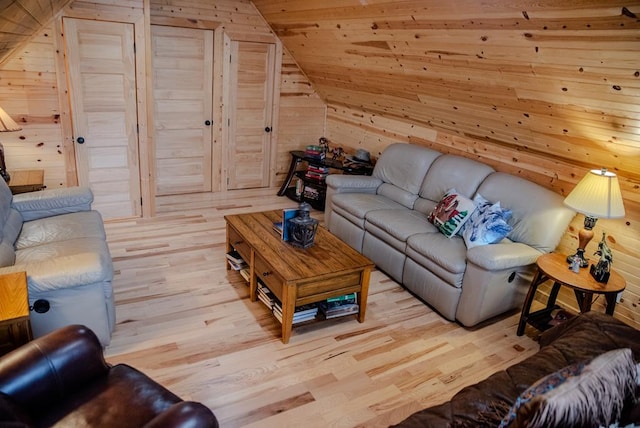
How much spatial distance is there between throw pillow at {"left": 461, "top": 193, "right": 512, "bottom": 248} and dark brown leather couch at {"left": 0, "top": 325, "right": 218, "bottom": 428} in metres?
2.27

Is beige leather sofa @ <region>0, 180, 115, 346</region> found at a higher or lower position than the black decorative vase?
lower

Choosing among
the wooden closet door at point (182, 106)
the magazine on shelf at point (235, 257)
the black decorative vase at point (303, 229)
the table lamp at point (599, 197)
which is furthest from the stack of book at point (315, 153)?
the table lamp at point (599, 197)

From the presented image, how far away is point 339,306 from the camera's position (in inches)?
119

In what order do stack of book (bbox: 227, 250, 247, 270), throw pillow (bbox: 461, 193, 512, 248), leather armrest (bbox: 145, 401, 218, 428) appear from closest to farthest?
leather armrest (bbox: 145, 401, 218, 428), throw pillow (bbox: 461, 193, 512, 248), stack of book (bbox: 227, 250, 247, 270)

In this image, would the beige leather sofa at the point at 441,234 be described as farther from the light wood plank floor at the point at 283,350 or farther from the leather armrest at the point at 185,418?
the leather armrest at the point at 185,418

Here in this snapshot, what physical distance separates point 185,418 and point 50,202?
251cm

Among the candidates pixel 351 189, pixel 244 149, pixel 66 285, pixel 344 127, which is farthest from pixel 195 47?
pixel 66 285

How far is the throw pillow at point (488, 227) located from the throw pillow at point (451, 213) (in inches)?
2.9

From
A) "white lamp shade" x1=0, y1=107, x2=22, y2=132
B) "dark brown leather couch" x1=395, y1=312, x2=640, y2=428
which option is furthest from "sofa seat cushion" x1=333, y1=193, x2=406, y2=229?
"white lamp shade" x1=0, y1=107, x2=22, y2=132

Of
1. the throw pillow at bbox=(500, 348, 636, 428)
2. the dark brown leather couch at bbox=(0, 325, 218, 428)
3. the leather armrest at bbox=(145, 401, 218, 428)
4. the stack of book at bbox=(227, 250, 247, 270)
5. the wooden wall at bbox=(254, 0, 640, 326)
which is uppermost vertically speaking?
the wooden wall at bbox=(254, 0, 640, 326)

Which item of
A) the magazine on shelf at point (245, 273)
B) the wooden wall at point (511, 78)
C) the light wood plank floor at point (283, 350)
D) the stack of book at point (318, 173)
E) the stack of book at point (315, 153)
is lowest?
the light wood plank floor at point (283, 350)

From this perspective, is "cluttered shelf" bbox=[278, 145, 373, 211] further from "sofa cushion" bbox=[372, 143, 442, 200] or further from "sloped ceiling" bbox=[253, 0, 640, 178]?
"sloped ceiling" bbox=[253, 0, 640, 178]

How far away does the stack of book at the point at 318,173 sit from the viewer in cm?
526

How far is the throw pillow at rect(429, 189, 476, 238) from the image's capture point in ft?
11.2
